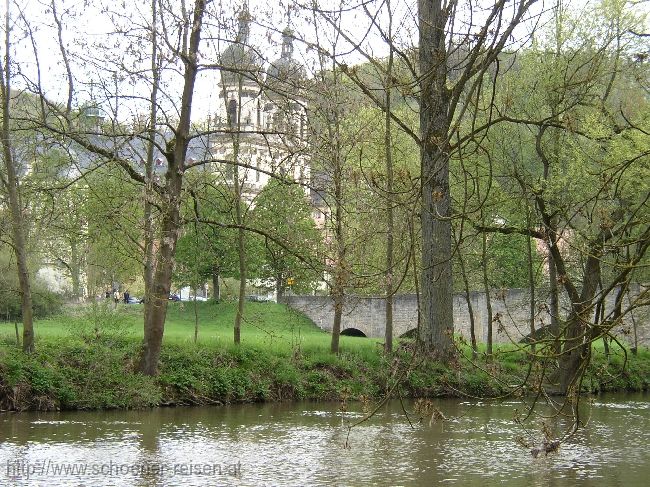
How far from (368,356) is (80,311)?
7.42 metres

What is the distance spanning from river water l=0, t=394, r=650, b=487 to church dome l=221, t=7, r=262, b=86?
20.6 feet

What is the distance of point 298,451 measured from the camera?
42.3ft

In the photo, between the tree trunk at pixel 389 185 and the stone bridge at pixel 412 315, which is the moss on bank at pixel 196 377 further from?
the stone bridge at pixel 412 315

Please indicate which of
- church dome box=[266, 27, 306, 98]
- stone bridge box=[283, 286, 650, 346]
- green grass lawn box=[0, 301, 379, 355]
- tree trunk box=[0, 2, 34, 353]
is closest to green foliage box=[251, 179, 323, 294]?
green grass lawn box=[0, 301, 379, 355]

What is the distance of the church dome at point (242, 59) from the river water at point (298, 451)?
6.27 m

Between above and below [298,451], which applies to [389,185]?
above

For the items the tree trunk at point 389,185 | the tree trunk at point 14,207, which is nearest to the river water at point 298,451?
the tree trunk at point 389,185

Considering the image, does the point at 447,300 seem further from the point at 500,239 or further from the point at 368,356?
the point at 500,239

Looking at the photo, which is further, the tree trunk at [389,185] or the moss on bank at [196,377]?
the moss on bank at [196,377]

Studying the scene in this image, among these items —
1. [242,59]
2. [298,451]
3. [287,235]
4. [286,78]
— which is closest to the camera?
[298,451]

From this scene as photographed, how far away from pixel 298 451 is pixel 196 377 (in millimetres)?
8188

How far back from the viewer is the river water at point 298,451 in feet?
34.4

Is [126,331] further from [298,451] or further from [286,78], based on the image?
[298,451]

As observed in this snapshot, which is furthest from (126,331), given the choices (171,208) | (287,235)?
(171,208)
